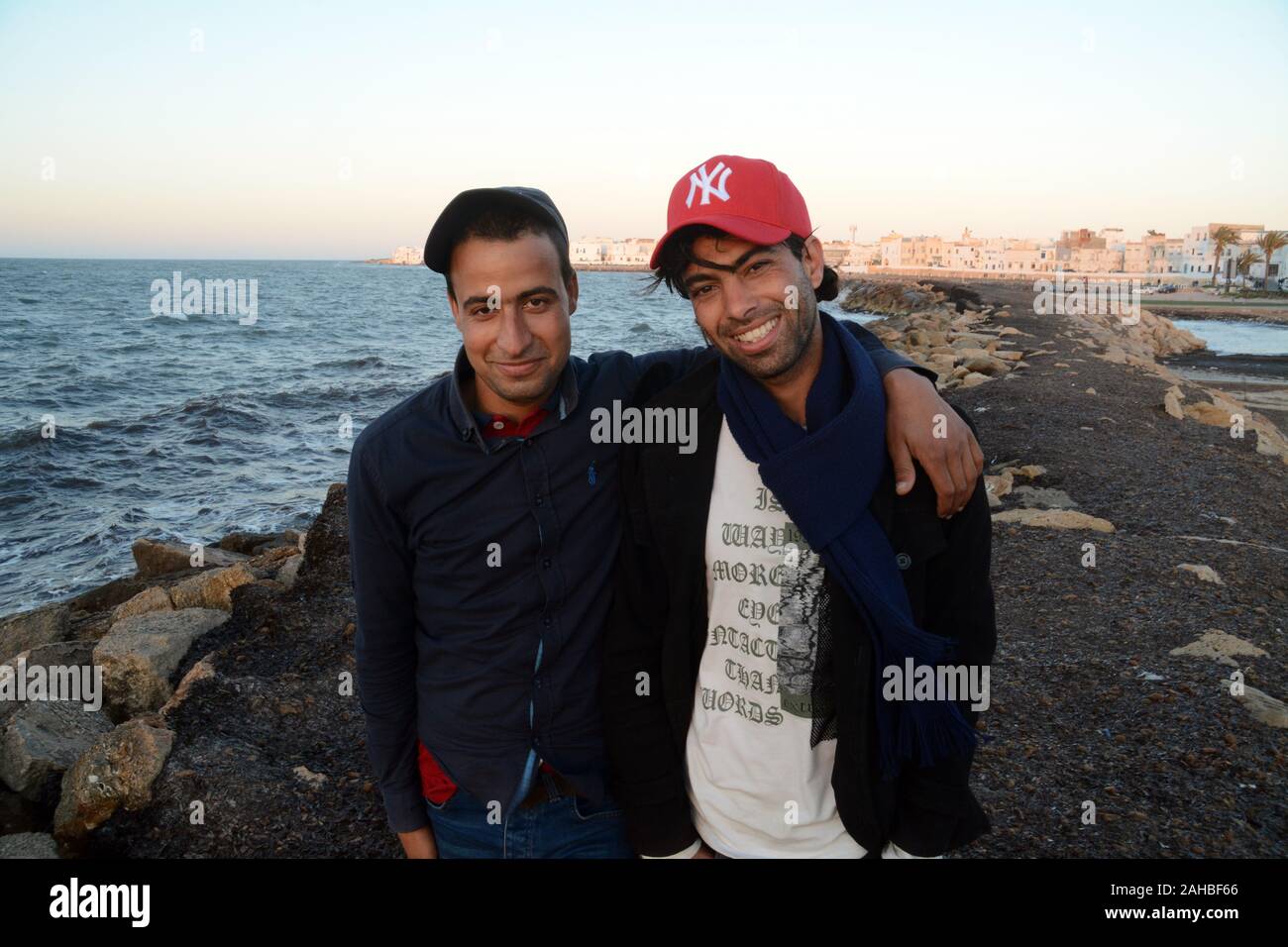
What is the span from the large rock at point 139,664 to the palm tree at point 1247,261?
83.3m

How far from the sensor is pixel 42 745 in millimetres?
4617

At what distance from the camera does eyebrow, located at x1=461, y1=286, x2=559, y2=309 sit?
7.12ft

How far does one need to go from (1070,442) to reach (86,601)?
1152 cm

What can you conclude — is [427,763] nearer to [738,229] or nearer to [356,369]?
[738,229]

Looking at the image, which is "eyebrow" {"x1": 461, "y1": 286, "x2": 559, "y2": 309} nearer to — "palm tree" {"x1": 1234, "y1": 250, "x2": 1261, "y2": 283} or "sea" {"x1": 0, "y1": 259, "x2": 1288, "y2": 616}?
"sea" {"x1": 0, "y1": 259, "x2": 1288, "y2": 616}

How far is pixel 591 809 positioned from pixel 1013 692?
3384mm

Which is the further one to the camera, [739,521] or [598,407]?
[598,407]

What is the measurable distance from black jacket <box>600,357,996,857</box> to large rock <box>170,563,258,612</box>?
5.42m

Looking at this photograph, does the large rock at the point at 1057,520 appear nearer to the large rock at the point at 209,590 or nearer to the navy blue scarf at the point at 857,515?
the navy blue scarf at the point at 857,515

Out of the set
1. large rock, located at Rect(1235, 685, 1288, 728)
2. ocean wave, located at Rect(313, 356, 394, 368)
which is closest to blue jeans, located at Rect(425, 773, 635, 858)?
large rock, located at Rect(1235, 685, 1288, 728)

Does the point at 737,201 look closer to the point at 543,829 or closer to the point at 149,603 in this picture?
the point at 543,829

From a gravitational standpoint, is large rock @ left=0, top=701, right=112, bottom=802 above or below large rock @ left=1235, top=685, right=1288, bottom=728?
below
